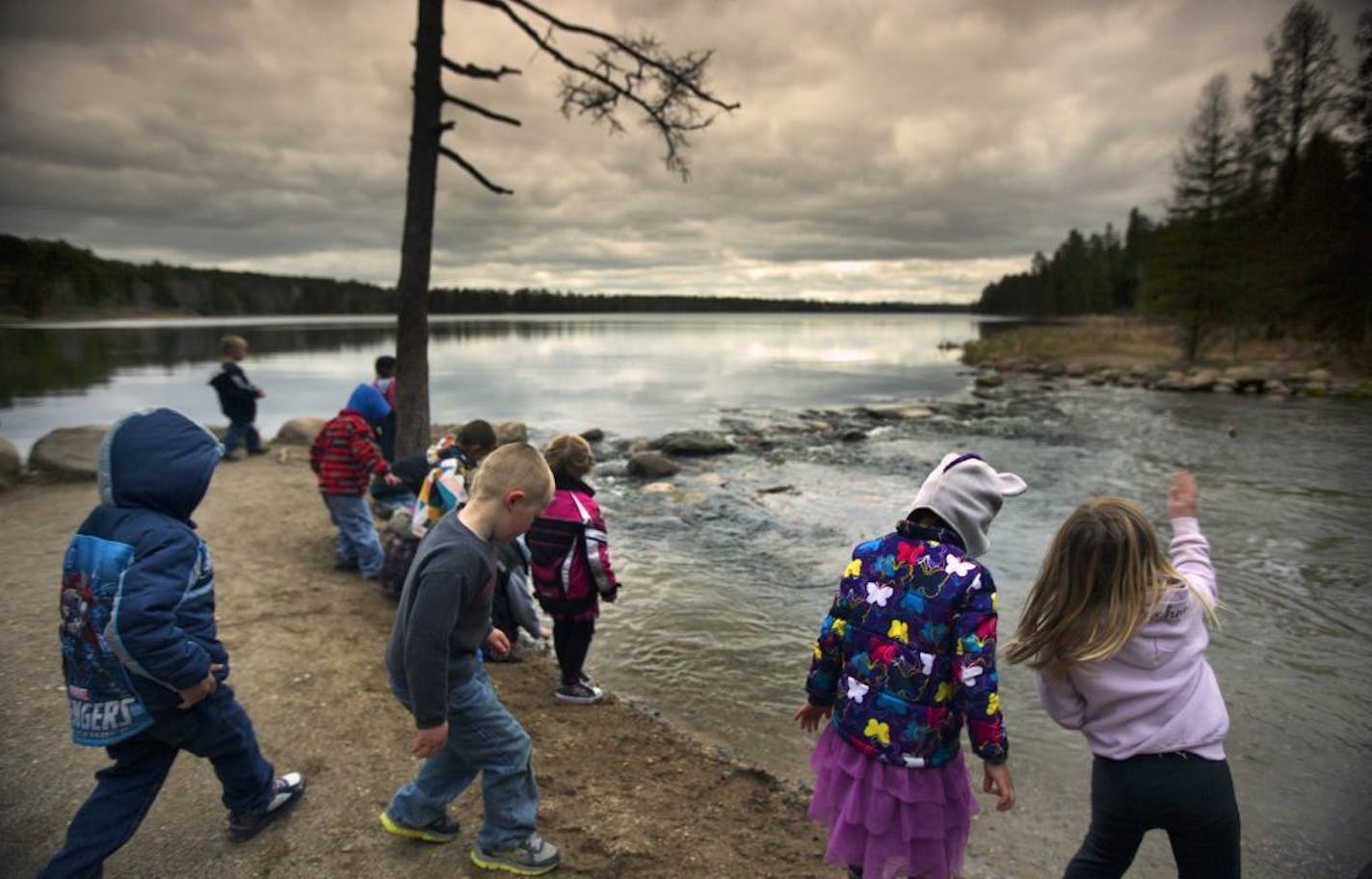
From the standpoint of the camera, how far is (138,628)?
2746 millimetres

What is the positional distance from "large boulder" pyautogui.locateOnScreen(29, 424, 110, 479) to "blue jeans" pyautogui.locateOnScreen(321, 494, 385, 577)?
5.33 metres

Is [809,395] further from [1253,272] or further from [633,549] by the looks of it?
[633,549]

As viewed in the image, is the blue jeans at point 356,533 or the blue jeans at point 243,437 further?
the blue jeans at point 243,437

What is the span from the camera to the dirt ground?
3.41 metres

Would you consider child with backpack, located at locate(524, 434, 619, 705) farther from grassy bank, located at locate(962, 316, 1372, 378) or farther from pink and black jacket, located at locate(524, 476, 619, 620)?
grassy bank, located at locate(962, 316, 1372, 378)

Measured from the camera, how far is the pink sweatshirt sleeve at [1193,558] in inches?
106

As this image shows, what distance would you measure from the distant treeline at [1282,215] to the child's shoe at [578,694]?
3043cm

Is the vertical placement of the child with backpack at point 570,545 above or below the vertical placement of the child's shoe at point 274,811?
above

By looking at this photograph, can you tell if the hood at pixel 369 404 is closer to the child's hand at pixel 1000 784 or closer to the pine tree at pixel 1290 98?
the child's hand at pixel 1000 784

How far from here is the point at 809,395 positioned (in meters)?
33.2

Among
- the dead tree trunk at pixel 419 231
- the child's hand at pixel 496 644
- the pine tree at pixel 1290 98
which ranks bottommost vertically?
the child's hand at pixel 496 644

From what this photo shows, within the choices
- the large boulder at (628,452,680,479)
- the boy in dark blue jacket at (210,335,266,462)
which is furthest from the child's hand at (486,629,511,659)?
the large boulder at (628,452,680,479)

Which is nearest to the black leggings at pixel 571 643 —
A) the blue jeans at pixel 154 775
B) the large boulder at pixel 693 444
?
the blue jeans at pixel 154 775

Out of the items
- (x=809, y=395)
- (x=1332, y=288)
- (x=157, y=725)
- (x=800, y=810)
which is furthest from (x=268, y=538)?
(x=1332, y=288)
